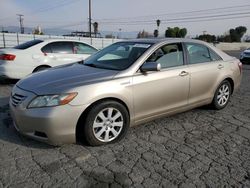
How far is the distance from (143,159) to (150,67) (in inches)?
51.0

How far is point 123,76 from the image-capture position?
3.51 meters

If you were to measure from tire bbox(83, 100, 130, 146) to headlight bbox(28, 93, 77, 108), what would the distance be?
13.1 inches

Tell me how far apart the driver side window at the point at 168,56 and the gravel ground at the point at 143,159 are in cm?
104

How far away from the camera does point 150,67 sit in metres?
3.63

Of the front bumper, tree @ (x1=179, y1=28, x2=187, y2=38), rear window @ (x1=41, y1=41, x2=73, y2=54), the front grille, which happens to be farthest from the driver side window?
tree @ (x1=179, y1=28, x2=187, y2=38)

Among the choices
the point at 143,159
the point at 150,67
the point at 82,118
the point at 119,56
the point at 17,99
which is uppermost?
the point at 119,56

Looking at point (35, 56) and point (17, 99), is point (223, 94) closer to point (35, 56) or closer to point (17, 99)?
point (17, 99)

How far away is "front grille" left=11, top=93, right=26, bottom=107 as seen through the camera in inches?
127

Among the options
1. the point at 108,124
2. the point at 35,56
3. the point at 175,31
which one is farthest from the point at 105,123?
the point at 175,31

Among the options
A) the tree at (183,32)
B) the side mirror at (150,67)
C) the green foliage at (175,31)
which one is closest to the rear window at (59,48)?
the side mirror at (150,67)

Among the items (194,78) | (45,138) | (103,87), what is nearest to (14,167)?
(45,138)

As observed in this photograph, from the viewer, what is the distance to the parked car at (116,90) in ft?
10.2

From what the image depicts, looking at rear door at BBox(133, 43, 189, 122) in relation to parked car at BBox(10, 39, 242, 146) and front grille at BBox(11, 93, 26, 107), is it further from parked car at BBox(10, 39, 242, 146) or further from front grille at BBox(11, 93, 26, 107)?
front grille at BBox(11, 93, 26, 107)

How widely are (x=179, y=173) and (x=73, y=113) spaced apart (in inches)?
56.2
